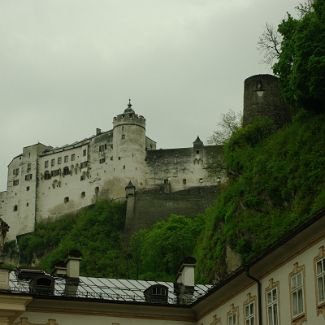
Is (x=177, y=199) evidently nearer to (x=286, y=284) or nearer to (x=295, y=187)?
(x=295, y=187)

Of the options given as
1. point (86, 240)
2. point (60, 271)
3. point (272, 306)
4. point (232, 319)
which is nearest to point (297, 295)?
point (272, 306)

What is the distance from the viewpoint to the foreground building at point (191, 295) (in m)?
21.3

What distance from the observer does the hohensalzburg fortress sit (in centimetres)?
10762

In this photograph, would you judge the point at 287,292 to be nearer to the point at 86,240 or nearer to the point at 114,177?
the point at 86,240

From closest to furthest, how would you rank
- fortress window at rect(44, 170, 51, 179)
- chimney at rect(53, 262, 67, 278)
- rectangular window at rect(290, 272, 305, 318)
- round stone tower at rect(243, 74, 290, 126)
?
rectangular window at rect(290, 272, 305, 318), chimney at rect(53, 262, 67, 278), round stone tower at rect(243, 74, 290, 126), fortress window at rect(44, 170, 51, 179)

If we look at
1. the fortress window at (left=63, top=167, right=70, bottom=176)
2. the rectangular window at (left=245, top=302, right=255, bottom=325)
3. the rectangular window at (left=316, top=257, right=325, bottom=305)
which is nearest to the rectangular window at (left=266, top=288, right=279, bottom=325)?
the rectangular window at (left=245, top=302, right=255, bottom=325)

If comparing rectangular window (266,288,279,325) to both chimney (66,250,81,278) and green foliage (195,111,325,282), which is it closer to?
chimney (66,250,81,278)

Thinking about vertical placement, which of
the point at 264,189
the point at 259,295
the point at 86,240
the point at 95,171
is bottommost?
the point at 259,295

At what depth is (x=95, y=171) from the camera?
11369cm

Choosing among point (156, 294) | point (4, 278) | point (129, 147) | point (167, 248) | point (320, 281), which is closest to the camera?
point (320, 281)

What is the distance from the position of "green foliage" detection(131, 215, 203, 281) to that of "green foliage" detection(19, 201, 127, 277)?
15.5ft

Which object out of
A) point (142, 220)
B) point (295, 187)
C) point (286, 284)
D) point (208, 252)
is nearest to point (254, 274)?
point (286, 284)

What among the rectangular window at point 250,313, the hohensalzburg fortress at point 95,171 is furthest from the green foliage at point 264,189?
the hohensalzburg fortress at point 95,171

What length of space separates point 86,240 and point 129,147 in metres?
16.7
